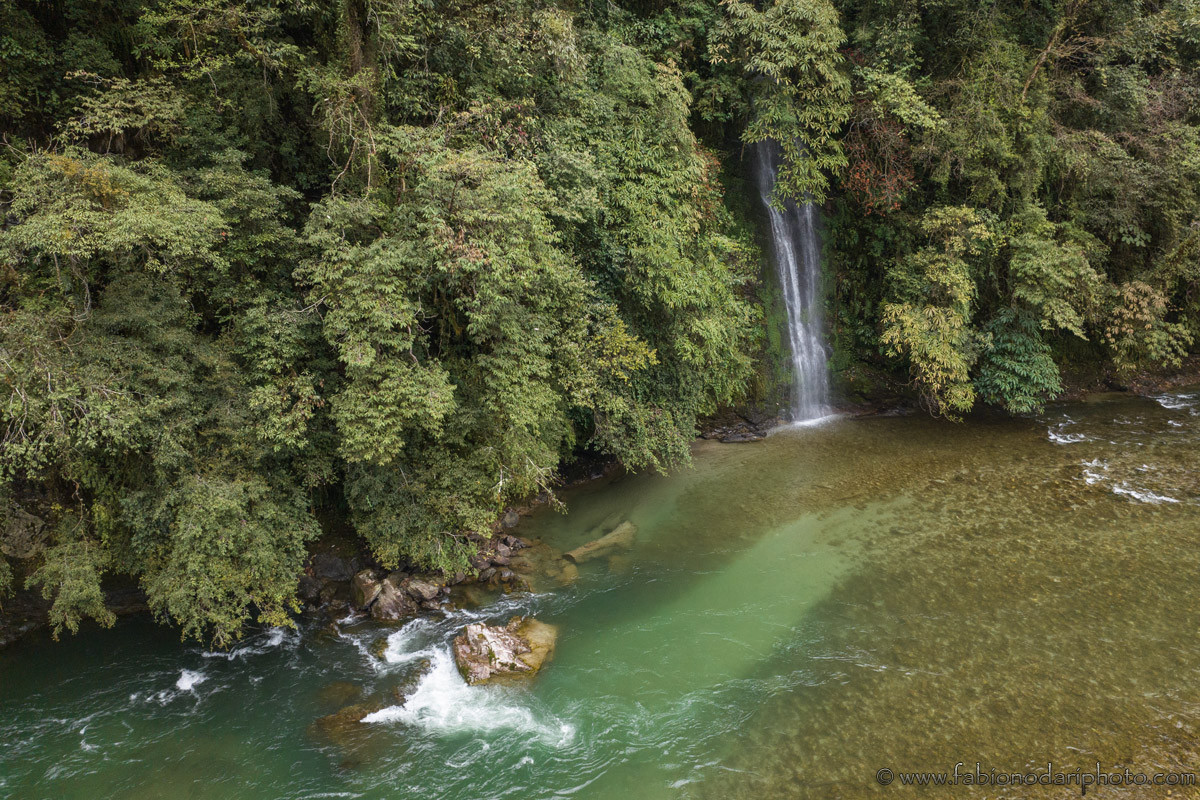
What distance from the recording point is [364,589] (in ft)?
32.9

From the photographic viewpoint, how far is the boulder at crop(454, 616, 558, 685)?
28.3 ft

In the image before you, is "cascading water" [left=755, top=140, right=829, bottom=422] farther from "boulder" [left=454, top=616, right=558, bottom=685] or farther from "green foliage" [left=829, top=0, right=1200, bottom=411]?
"boulder" [left=454, top=616, right=558, bottom=685]

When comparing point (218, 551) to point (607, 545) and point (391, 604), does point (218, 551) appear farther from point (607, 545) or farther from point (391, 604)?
point (607, 545)

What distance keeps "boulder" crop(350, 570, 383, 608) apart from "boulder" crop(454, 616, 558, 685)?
1.87m

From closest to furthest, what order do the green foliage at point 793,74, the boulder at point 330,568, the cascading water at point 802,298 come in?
1. the boulder at point 330,568
2. the green foliage at point 793,74
3. the cascading water at point 802,298

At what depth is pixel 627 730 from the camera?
7.65 m

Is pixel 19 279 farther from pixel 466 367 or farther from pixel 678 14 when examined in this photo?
pixel 678 14

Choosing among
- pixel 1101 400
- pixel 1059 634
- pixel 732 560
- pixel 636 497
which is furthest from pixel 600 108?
pixel 1101 400

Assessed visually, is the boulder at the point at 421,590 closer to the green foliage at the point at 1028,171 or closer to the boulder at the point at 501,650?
the boulder at the point at 501,650

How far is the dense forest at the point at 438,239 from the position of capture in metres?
8.09

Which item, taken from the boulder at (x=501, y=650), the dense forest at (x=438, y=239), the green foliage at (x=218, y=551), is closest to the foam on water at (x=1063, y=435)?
the dense forest at (x=438, y=239)

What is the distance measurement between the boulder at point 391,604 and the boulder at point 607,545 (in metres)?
2.90

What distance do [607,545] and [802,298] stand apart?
9.64 meters

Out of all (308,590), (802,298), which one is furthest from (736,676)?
(802,298)
